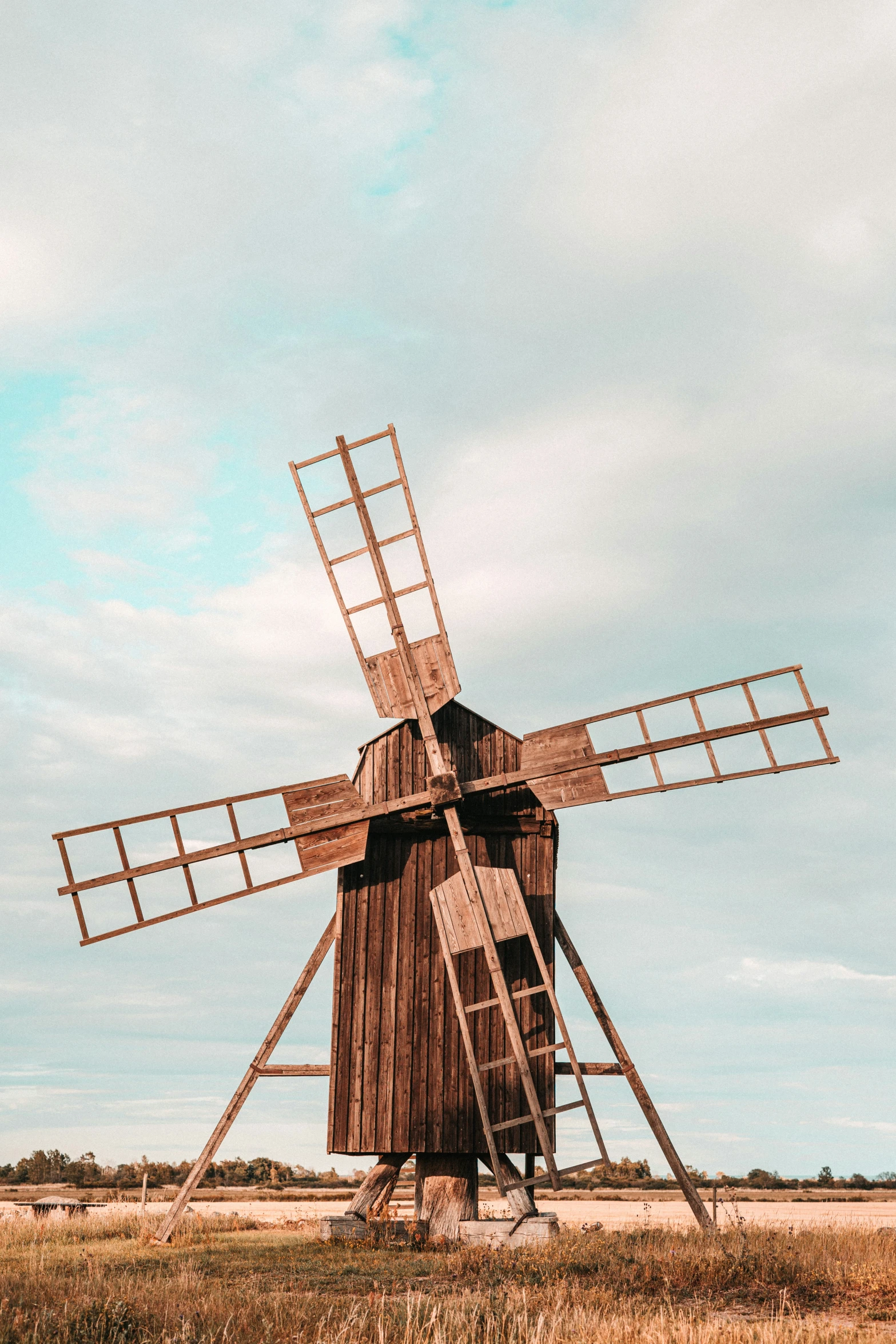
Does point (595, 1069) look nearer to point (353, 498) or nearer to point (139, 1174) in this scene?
point (353, 498)

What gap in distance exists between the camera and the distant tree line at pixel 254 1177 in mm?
35125

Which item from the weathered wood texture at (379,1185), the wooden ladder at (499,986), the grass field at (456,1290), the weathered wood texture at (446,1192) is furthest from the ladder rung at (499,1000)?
the grass field at (456,1290)

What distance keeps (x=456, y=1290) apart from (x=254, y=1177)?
29.7 m

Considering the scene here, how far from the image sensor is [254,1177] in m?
37.4

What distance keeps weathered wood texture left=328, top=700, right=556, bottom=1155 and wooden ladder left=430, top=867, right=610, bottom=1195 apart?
0.24 m

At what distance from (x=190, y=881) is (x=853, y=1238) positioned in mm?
8789

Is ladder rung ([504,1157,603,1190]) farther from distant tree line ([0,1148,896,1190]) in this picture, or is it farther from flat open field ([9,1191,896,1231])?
distant tree line ([0,1148,896,1190])

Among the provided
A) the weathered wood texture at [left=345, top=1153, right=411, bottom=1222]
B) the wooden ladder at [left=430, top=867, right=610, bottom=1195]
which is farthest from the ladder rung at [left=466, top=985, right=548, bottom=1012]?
the weathered wood texture at [left=345, top=1153, right=411, bottom=1222]

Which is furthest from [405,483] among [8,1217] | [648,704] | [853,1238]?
[8,1217]

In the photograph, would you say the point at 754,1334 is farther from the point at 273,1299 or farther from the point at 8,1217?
the point at 8,1217

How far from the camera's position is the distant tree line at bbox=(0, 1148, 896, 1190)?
35.1 m

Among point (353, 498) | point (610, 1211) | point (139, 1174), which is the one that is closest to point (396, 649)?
point (353, 498)

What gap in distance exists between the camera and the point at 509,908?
14.3m

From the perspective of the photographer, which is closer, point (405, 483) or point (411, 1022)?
point (411, 1022)
